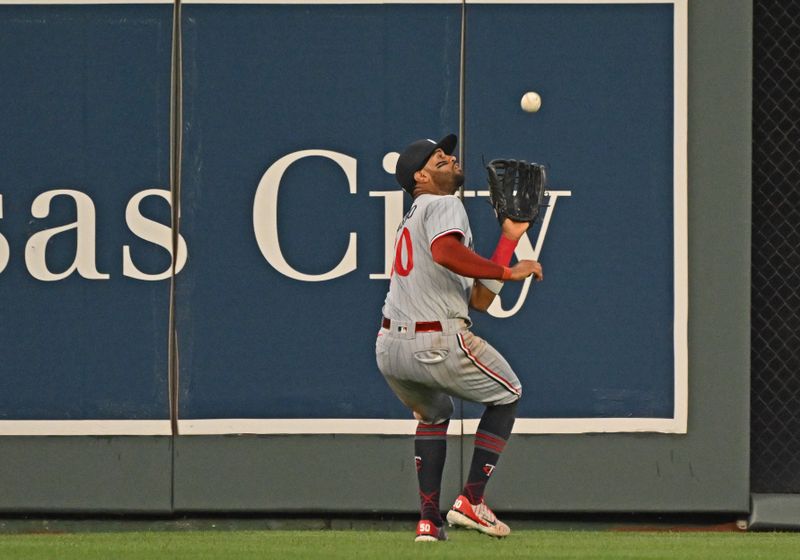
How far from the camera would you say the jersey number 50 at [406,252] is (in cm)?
625

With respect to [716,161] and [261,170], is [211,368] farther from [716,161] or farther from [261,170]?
[716,161]

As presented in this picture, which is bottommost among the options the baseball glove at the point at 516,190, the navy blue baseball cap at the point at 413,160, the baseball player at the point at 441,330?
the baseball player at the point at 441,330

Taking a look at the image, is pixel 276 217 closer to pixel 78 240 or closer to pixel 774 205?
pixel 78 240

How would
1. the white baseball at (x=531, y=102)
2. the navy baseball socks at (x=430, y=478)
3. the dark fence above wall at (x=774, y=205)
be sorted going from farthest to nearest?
the dark fence above wall at (x=774, y=205) < the white baseball at (x=531, y=102) < the navy baseball socks at (x=430, y=478)

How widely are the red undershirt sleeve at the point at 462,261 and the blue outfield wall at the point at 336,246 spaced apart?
2208 mm

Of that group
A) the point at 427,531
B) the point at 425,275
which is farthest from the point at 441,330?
the point at 427,531

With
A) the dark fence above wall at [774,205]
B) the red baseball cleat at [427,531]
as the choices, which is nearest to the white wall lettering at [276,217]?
the red baseball cleat at [427,531]

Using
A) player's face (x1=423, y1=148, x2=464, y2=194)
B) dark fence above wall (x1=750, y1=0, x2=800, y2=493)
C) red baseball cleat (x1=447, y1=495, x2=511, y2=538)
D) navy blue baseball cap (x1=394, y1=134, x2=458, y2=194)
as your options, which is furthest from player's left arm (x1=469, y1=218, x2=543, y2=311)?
dark fence above wall (x1=750, y1=0, x2=800, y2=493)

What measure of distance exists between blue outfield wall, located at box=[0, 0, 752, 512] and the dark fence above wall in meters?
0.68

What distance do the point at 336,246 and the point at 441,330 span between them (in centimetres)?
223

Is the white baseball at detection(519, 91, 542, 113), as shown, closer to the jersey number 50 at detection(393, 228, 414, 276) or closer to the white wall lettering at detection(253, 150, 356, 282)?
the white wall lettering at detection(253, 150, 356, 282)

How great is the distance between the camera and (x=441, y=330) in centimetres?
618

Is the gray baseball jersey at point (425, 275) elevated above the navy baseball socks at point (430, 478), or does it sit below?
above

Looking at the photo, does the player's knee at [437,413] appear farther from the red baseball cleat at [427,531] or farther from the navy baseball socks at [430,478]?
the red baseball cleat at [427,531]
